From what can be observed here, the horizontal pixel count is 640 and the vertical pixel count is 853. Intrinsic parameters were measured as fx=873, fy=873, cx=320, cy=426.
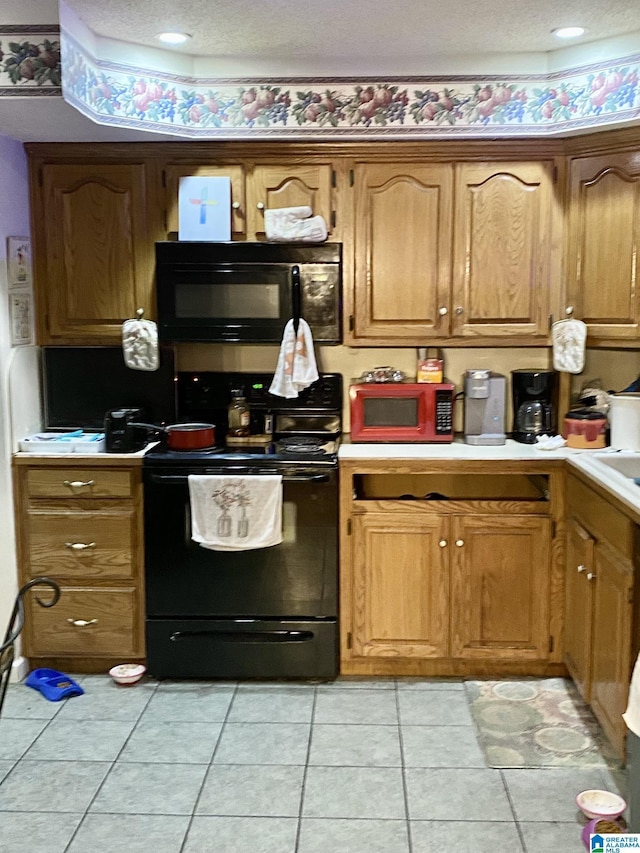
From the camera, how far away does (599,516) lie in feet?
9.57

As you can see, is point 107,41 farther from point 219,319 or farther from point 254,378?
point 254,378

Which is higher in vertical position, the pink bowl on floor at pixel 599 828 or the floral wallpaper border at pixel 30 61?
the floral wallpaper border at pixel 30 61

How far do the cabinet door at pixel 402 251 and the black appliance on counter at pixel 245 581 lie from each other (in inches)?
24.6

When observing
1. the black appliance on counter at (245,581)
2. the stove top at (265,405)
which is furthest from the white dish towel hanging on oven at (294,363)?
the black appliance on counter at (245,581)

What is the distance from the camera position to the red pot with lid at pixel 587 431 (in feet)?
11.4

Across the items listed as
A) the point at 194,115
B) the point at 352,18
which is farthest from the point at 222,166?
the point at 352,18

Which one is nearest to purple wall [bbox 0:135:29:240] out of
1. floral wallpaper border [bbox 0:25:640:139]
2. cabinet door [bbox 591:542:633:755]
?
floral wallpaper border [bbox 0:25:640:139]

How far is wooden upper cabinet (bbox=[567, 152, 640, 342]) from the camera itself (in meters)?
3.33

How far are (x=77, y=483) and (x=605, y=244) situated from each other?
7.47ft

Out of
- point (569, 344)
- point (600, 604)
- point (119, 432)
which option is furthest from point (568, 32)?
point (119, 432)

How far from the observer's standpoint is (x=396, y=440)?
366cm

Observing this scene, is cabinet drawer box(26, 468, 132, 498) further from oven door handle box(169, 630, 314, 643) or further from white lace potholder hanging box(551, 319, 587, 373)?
white lace potholder hanging box(551, 319, 587, 373)

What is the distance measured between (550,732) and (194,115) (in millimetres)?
2682

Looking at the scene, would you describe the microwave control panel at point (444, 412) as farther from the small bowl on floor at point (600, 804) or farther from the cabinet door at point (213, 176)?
the small bowl on floor at point (600, 804)
